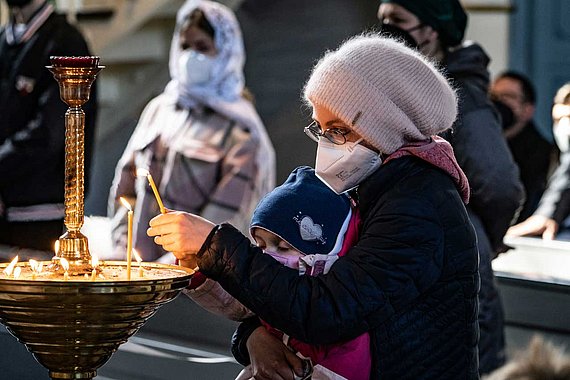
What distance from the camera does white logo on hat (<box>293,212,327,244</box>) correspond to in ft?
8.46

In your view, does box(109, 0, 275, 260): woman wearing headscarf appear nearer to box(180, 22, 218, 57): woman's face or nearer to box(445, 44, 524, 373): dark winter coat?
box(180, 22, 218, 57): woman's face

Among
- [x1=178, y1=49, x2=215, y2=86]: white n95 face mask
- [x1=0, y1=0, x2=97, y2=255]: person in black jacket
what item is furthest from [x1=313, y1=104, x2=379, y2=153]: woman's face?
[x1=178, y1=49, x2=215, y2=86]: white n95 face mask

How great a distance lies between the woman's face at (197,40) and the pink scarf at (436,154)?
3.52 m

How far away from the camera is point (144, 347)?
466 cm

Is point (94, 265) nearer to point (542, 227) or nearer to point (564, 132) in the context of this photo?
point (542, 227)

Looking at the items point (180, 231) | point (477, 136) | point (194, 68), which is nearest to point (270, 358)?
point (180, 231)

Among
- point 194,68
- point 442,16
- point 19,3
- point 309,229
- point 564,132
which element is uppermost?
point 309,229

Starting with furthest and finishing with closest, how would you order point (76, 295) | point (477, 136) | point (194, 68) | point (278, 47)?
point (278, 47)
point (194, 68)
point (477, 136)
point (76, 295)

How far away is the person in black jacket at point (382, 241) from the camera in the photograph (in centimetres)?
244

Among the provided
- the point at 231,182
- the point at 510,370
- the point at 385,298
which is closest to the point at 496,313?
the point at 231,182

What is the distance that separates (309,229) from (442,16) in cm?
190

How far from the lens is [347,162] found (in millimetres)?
2545

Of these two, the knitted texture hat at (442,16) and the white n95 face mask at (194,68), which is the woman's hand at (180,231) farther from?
the white n95 face mask at (194,68)

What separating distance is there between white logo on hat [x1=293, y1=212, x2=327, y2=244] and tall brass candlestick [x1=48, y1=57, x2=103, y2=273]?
37cm
